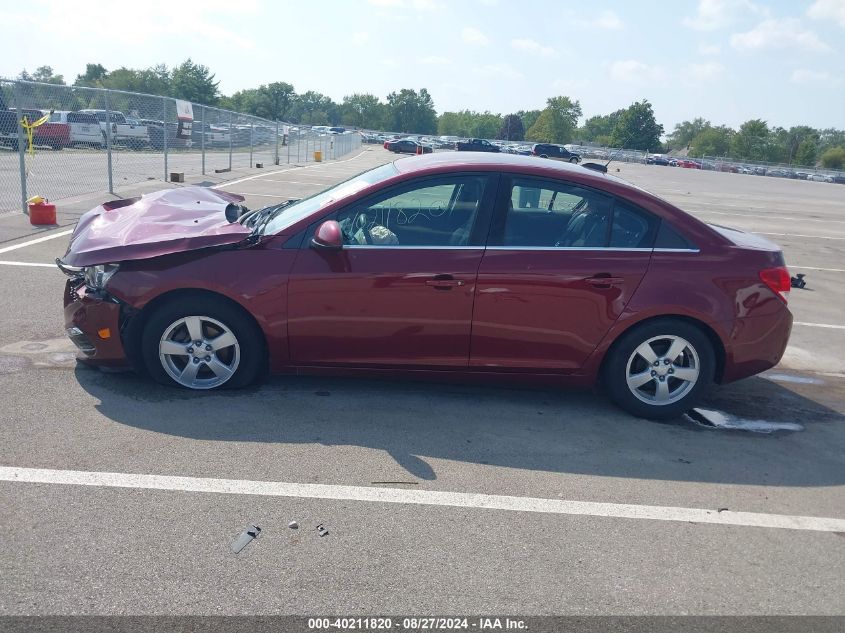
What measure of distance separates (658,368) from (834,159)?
113m

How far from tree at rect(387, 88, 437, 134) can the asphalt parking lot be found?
137 meters

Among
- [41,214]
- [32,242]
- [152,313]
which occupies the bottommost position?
[32,242]

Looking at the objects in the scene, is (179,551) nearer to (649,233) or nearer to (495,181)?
(495,181)

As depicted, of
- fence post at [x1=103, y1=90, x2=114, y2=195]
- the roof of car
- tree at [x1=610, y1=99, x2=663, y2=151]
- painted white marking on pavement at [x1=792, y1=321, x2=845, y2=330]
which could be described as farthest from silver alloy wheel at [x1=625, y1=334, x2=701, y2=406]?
tree at [x1=610, y1=99, x2=663, y2=151]

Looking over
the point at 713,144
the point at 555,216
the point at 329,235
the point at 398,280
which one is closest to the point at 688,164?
the point at 713,144

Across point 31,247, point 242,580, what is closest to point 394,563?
point 242,580

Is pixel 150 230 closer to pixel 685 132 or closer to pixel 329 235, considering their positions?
pixel 329 235

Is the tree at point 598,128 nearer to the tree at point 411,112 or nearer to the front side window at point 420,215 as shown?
the tree at point 411,112

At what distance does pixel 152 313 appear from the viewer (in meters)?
4.80

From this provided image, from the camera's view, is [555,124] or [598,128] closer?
[555,124]

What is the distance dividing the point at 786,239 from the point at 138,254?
15004 millimetres

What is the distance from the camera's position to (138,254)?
4.71 meters

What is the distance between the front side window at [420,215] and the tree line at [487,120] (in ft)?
198

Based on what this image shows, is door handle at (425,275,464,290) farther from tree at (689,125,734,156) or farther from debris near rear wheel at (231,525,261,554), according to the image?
tree at (689,125,734,156)
